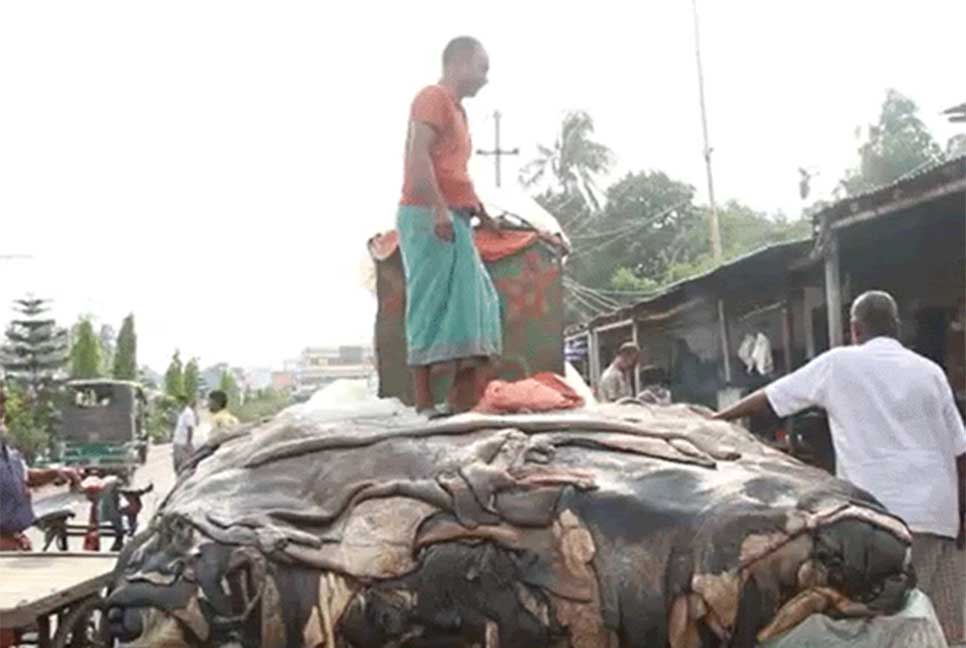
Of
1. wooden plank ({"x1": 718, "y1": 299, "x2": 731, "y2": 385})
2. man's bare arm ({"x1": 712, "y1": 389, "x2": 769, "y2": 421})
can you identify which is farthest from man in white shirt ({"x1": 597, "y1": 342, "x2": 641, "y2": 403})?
man's bare arm ({"x1": 712, "y1": 389, "x2": 769, "y2": 421})

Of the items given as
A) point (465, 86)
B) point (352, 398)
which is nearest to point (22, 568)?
point (352, 398)

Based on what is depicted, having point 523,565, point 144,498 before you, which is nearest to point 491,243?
point 523,565

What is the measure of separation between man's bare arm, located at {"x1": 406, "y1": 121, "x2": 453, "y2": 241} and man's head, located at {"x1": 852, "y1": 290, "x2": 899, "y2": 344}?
1515 mm

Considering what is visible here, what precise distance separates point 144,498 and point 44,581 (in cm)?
1001

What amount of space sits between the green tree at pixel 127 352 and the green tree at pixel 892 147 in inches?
767

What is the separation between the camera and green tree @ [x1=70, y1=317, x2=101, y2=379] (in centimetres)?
3425

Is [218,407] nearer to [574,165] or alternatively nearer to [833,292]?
[833,292]

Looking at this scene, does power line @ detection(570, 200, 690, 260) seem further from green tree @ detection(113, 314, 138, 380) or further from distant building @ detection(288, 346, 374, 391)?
distant building @ detection(288, 346, 374, 391)

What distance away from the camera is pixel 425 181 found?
393 cm

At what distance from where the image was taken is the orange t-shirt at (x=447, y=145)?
13.2 feet

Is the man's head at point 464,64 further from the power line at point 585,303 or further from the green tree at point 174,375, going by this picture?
the green tree at point 174,375

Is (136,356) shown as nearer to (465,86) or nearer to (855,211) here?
(855,211)

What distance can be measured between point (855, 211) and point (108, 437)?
18.0 m

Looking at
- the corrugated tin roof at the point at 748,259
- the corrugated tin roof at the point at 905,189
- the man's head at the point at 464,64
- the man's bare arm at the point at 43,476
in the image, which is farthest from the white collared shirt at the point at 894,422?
the corrugated tin roof at the point at 748,259
